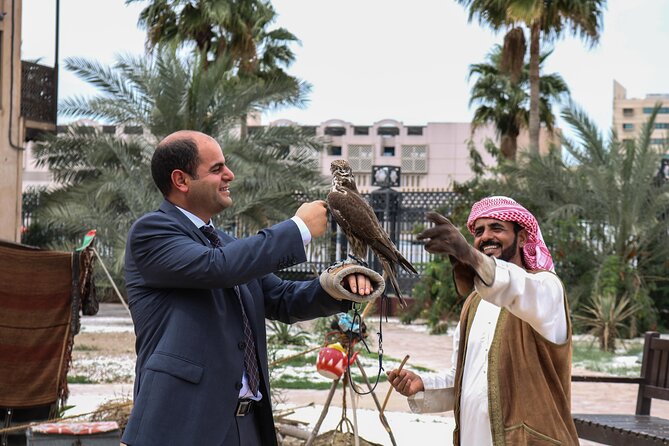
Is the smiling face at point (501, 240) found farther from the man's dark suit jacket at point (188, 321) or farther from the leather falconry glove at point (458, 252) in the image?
the man's dark suit jacket at point (188, 321)

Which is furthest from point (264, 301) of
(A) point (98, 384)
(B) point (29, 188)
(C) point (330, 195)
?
(B) point (29, 188)

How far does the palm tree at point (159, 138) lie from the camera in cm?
1432

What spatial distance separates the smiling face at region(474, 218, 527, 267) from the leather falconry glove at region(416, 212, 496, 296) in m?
0.61

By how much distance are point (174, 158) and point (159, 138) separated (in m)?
12.5

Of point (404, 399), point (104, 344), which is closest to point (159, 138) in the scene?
point (104, 344)

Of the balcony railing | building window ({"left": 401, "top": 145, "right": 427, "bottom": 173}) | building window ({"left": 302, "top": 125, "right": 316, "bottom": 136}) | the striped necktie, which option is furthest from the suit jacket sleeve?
building window ({"left": 401, "top": 145, "right": 427, "bottom": 173})

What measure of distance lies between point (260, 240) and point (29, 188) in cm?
1877

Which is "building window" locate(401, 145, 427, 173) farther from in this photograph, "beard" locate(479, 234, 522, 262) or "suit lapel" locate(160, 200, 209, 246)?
"suit lapel" locate(160, 200, 209, 246)

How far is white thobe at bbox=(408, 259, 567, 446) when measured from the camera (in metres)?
2.58

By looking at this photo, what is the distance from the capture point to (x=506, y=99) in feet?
83.2

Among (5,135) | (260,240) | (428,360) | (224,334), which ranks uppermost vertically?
(5,135)

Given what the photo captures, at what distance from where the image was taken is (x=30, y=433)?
4898mm

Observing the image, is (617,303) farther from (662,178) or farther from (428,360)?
(428,360)

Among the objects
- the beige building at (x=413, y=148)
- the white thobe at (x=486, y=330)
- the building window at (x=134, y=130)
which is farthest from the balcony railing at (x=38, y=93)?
the beige building at (x=413, y=148)
